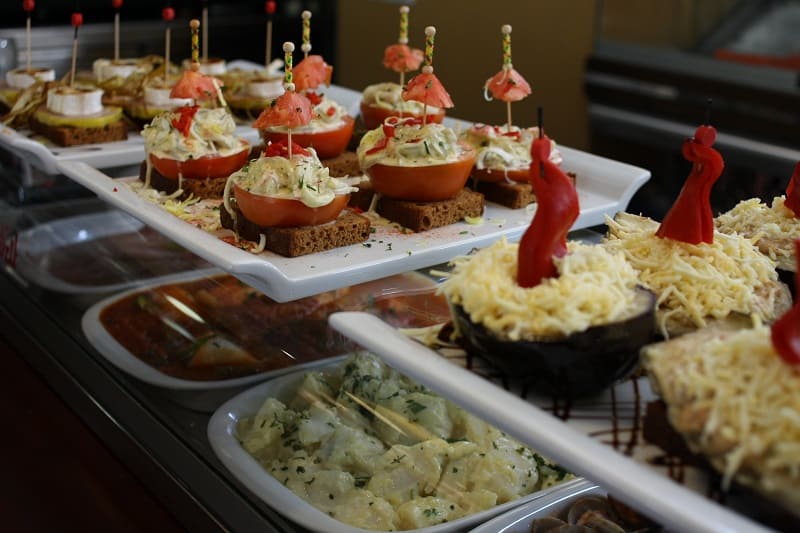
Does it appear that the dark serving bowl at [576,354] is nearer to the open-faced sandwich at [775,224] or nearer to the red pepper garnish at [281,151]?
the open-faced sandwich at [775,224]

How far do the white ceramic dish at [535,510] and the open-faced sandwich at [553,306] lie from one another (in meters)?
0.41

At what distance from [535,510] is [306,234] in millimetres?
747

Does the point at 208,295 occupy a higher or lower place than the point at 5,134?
lower

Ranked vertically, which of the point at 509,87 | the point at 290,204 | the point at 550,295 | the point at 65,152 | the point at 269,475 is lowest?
the point at 269,475

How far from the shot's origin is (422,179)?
7.29ft

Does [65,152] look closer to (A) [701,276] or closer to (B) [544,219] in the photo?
(B) [544,219]

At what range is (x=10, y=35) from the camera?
5023 mm

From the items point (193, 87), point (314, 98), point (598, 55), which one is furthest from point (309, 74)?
point (598, 55)

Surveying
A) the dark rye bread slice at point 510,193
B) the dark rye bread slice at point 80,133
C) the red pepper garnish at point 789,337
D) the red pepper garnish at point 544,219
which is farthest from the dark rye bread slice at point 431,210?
the red pepper garnish at point 789,337

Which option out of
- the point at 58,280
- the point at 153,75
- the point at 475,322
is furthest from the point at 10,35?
the point at 475,322

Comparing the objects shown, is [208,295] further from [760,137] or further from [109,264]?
[760,137]

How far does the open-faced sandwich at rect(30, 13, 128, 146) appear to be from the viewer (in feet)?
9.59

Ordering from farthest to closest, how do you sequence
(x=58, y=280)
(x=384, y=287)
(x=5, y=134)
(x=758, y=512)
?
(x=5, y=134) < (x=58, y=280) < (x=384, y=287) < (x=758, y=512)

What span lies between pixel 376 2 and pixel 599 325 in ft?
17.4
